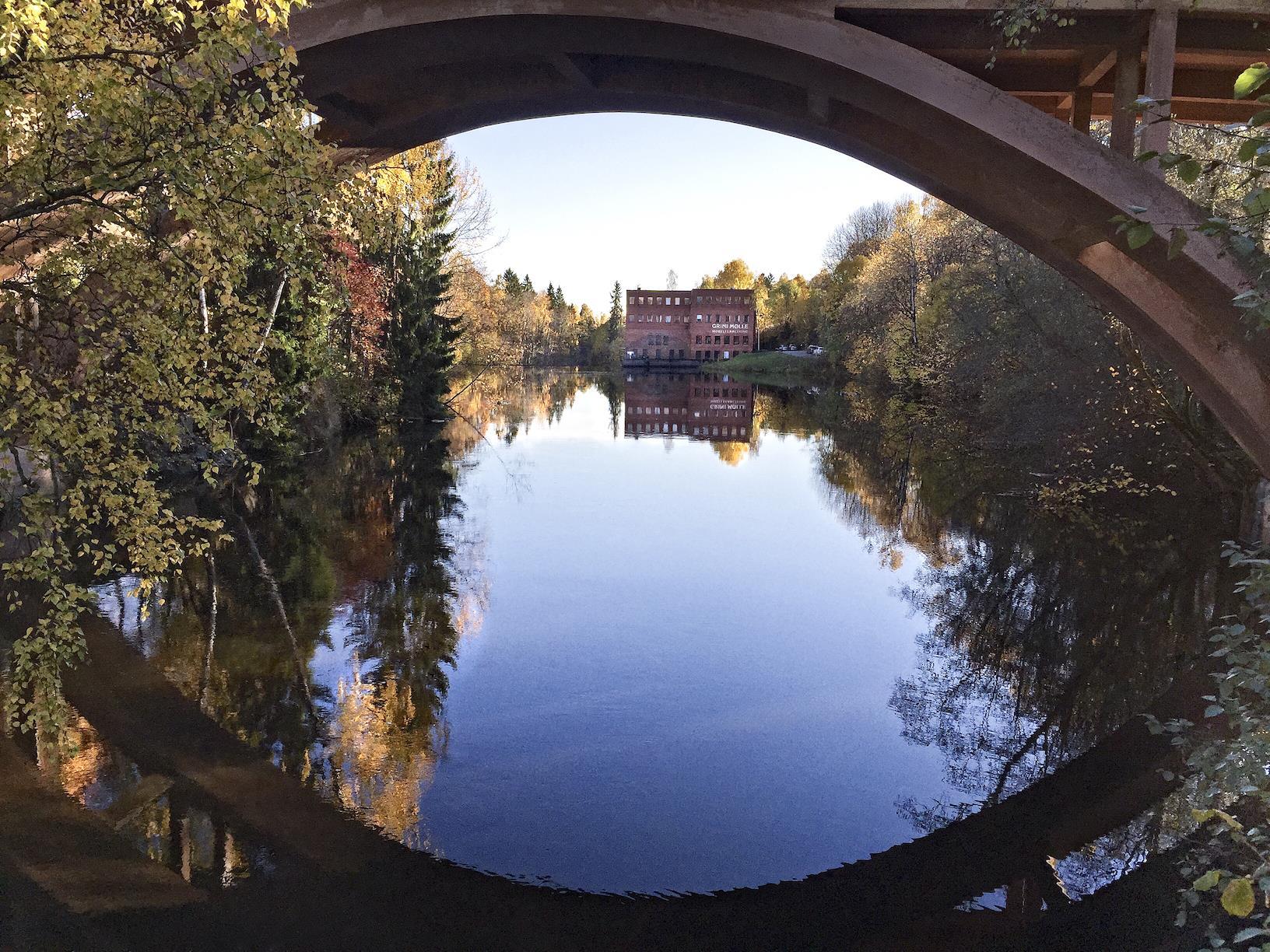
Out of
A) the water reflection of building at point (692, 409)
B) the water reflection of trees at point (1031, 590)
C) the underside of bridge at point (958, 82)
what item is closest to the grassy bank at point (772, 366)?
the water reflection of building at point (692, 409)

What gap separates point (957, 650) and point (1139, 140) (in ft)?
16.0

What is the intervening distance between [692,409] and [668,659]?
108 ft

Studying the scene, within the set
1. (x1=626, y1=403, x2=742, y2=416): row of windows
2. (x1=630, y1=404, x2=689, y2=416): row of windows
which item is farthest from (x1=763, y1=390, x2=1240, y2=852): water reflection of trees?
(x1=630, y1=404, x2=689, y2=416): row of windows

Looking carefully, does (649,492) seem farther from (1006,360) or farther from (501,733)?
(501,733)

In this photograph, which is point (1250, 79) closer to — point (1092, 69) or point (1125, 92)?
point (1125, 92)

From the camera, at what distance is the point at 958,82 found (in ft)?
24.0

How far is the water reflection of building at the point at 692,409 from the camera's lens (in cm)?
3072

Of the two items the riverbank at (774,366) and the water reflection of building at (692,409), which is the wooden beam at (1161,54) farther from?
the riverbank at (774,366)

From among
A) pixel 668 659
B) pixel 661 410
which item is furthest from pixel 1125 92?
pixel 661 410

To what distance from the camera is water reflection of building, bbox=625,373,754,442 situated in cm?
3072

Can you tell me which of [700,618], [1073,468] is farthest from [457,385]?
[700,618]

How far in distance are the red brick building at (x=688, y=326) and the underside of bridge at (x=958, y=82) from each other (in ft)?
301

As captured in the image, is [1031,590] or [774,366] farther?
[774,366]

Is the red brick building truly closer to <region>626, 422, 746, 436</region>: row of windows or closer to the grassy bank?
the grassy bank
